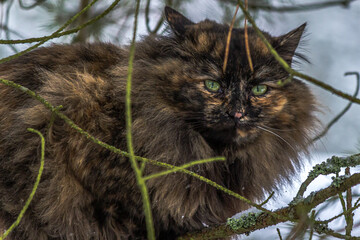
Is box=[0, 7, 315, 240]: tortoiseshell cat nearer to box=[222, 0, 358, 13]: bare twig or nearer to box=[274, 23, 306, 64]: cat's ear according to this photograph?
box=[274, 23, 306, 64]: cat's ear

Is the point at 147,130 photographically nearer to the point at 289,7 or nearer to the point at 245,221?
the point at 245,221

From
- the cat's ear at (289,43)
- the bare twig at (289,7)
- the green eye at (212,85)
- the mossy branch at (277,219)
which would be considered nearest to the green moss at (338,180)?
the mossy branch at (277,219)

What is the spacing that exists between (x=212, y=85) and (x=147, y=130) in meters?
0.39

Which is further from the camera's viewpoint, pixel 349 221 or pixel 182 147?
pixel 182 147

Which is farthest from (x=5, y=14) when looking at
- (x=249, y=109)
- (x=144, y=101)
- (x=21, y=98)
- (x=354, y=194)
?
(x=354, y=194)

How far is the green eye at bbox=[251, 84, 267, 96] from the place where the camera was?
2203 mm

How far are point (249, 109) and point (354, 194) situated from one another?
1.92ft

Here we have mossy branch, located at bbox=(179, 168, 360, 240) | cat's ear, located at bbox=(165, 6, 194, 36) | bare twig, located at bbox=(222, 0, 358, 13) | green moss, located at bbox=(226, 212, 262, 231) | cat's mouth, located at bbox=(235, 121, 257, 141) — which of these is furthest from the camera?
bare twig, located at bbox=(222, 0, 358, 13)

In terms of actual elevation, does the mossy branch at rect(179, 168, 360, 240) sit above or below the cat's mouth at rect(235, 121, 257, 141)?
below

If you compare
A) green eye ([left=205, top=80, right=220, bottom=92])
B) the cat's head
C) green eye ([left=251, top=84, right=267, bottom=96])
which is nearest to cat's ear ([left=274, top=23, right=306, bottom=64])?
the cat's head

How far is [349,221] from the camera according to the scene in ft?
5.76

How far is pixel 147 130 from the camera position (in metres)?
2.32

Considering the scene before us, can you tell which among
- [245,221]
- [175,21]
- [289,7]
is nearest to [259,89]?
[175,21]

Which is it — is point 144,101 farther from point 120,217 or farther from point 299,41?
point 299,41
